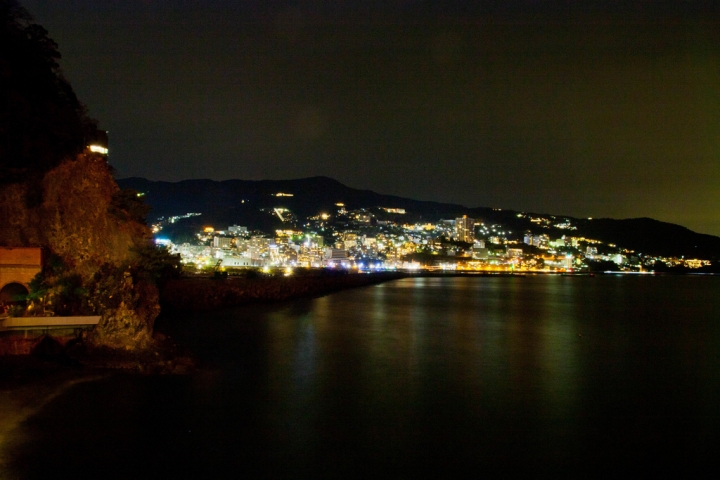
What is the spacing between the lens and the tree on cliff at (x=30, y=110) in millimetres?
11883

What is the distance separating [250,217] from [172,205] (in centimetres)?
1631

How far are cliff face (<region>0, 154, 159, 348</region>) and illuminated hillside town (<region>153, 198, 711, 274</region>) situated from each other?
6612 centimetres

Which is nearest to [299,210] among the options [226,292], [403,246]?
[403,246]

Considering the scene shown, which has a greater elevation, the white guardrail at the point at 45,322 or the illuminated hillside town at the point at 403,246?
the illuminated hillside town at the point at 403,246

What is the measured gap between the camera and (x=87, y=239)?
12.4 m

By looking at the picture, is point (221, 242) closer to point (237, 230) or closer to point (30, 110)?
point (237, 230)

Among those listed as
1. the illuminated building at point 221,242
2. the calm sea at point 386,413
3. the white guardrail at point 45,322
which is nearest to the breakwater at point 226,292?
the calm sea at point 386,413

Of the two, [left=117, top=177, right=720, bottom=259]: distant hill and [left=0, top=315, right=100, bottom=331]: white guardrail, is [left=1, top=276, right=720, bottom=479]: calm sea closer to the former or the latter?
[left=0, top=315, right=100, bottom=331]: white guardrail

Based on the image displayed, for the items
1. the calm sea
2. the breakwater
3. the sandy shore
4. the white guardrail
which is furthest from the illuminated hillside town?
the sandy shore

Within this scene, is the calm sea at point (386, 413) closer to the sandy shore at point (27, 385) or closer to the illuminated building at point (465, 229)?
the sandy shore at point (27, 385)

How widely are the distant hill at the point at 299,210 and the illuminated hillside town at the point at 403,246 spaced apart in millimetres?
2770

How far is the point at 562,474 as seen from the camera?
25.3 feet

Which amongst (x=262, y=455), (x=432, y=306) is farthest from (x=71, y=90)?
(x=432, y=306)

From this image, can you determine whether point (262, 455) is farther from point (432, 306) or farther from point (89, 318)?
point (432, 306)
